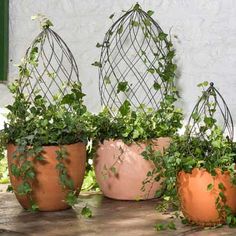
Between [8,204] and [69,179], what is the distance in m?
0.57

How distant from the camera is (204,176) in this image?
4.15 metres

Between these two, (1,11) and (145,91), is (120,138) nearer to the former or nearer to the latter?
(145,91)

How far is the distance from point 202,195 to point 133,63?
1.48 meters

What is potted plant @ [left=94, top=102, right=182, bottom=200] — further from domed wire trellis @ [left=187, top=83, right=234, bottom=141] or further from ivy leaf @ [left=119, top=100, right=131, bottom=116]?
domed wire trellis @ [left=187, top=83, right=234, bottom=141]

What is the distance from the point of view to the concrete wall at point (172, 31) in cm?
513

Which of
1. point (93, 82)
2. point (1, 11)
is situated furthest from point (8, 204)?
point (1, 11)

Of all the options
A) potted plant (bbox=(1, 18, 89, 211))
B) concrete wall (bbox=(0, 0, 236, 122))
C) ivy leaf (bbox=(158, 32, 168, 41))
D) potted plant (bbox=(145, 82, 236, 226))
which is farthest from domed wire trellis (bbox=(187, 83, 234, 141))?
potted plant (bbox=(1, 18, 89, 211))

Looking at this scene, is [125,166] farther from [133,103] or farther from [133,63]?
[133,63]

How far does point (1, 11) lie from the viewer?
562 centimetres

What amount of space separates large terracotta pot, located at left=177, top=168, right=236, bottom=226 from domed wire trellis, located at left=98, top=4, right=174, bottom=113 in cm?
107

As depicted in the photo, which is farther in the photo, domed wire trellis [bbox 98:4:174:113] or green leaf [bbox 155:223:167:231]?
→ domed wire trellis [bbox 98:4:174:113]

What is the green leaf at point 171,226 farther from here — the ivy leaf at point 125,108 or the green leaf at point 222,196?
the ivy leaf at point 125,108

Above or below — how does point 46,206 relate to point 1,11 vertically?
below

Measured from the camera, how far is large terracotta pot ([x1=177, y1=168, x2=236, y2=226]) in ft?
13.6
